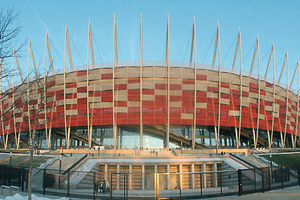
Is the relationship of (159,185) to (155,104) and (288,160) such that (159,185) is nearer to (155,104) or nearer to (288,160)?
(288,160)

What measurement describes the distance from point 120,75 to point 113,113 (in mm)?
8056

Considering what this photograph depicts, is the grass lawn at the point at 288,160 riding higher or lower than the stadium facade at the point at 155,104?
lower

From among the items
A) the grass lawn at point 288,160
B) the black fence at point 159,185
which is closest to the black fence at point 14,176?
the black fence at point 159,185

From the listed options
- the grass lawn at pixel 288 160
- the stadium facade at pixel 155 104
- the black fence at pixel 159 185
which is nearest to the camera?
the black fence at pixel 159 185

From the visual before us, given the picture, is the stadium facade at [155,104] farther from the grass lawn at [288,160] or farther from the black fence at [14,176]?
the black fence at [14,176]

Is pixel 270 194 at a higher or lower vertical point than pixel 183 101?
lower

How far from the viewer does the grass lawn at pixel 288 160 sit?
143 feet

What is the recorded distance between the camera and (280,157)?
1941 inches

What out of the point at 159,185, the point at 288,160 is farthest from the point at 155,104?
the point at 159,185

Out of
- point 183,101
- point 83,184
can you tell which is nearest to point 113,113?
point 183,101

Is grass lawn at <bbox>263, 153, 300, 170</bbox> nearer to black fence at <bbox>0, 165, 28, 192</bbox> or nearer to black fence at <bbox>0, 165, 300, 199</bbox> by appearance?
black fence at <bbox>0, 165, 300, 199</bbox>

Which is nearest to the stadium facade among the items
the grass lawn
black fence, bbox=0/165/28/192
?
the grass lawn

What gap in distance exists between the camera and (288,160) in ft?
155

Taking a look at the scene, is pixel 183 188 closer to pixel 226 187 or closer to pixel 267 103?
pixel 226 187
